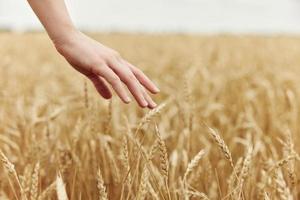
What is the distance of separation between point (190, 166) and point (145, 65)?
14.7ft

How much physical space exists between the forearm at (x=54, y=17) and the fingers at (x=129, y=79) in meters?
0.11

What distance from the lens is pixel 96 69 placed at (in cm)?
114

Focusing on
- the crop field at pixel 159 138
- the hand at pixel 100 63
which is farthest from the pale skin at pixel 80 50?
the crop field at pixel 159 138

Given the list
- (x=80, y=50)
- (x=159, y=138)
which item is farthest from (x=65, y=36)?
(x=159, y=138)

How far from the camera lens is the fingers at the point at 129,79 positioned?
1165 millimetres

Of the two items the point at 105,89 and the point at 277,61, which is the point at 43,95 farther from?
the point at 277,61

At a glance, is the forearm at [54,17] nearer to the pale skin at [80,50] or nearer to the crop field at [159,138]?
the pale skin at [80,50]

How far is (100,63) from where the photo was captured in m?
1.14

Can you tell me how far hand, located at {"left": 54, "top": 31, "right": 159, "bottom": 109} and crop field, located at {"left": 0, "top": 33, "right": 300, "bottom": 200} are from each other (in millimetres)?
85

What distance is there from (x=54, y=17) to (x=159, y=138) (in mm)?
313

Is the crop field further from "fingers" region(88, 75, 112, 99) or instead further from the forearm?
the forearm

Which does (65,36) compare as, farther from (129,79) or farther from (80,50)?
(129,79)

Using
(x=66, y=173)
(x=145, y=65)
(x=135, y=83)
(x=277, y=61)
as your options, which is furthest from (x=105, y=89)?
(x=277, y=61)

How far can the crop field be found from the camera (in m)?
1.26
